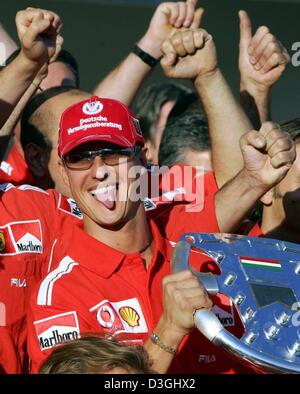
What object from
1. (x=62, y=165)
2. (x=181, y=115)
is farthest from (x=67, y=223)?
(x=181, y=115)

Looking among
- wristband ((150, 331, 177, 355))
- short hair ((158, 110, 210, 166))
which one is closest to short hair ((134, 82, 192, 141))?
short hair ((158, 110, 210, 166))

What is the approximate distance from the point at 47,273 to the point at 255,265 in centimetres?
66

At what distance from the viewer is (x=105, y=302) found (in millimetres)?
2494

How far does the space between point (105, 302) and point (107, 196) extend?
303 mm

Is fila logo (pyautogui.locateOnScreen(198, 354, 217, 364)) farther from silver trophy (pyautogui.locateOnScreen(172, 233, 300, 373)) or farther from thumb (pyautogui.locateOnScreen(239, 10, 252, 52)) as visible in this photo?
thumb (pyautogui.locateOnScreen(239, 10, 252, 52))

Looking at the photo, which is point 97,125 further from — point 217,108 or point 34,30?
point 217,108

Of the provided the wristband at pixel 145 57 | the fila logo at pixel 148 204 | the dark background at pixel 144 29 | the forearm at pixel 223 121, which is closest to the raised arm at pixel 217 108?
the forearm at pixel 223 121

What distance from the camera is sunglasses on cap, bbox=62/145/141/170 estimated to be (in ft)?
8.70

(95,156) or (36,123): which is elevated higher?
(95,156)

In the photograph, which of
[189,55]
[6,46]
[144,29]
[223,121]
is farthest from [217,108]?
[144,29]

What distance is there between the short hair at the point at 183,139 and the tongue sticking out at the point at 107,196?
138cm

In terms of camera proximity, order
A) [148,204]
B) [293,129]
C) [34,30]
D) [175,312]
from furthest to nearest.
Result: [293,129]
[148,204]
[34,30]
[175,312]

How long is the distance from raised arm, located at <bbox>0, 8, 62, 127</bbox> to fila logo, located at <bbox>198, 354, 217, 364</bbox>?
93 centimetres

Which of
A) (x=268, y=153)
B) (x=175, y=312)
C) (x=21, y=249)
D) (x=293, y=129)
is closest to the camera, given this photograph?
(x=175, y=312)
